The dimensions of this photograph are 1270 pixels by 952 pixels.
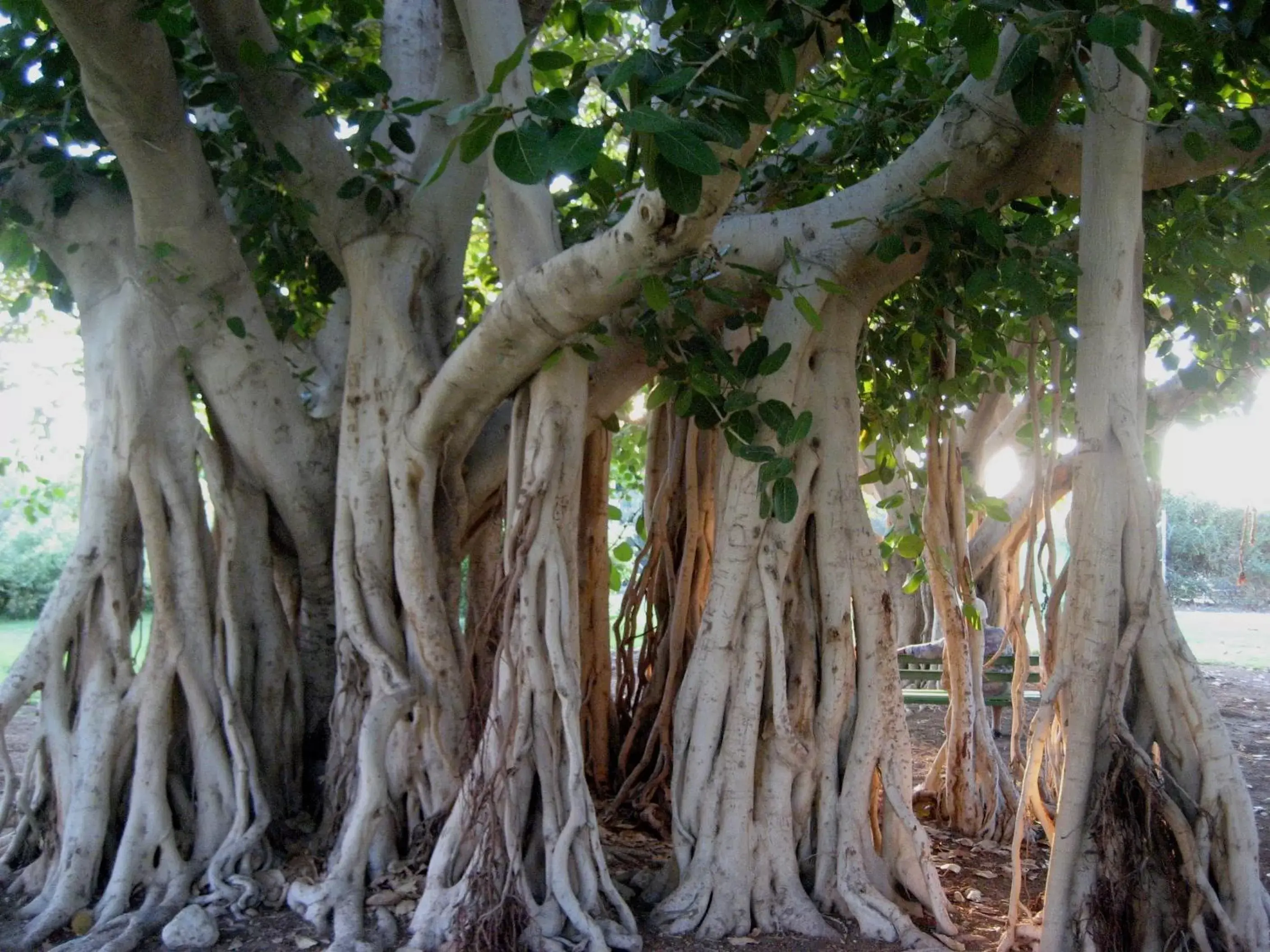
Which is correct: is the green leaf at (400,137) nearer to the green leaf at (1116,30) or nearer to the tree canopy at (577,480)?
the tree canopy at (577,480)

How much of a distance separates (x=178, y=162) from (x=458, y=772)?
6.96ft

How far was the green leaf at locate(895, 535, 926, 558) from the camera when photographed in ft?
12.4

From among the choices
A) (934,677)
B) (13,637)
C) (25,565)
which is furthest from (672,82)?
(25,565)

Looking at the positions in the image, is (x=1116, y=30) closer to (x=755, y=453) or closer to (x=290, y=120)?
(x=755, y=453)

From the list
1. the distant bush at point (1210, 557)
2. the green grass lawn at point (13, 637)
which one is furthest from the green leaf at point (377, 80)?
the distant bush at point (1210, 557)

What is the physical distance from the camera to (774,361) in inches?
129

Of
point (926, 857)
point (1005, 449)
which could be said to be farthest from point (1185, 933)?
point (1005, 449)

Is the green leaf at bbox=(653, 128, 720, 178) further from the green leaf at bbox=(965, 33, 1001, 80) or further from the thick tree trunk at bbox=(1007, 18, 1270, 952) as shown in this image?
the thick tree trunk at bbox=(1007, 18, 1270, 952)

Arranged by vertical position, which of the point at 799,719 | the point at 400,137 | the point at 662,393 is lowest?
the point at 799,719

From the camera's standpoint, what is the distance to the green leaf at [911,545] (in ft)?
12.4

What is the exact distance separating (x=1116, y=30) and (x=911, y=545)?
6.52ft

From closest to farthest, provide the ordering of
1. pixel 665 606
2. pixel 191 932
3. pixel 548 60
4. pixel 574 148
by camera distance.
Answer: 1. pixel 574 148
2. pixel 548 60
3. pixel 191 932
4. pixel 665 606

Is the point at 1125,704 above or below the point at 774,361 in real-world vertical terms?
below

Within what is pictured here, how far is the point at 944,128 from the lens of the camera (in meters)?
3.22
